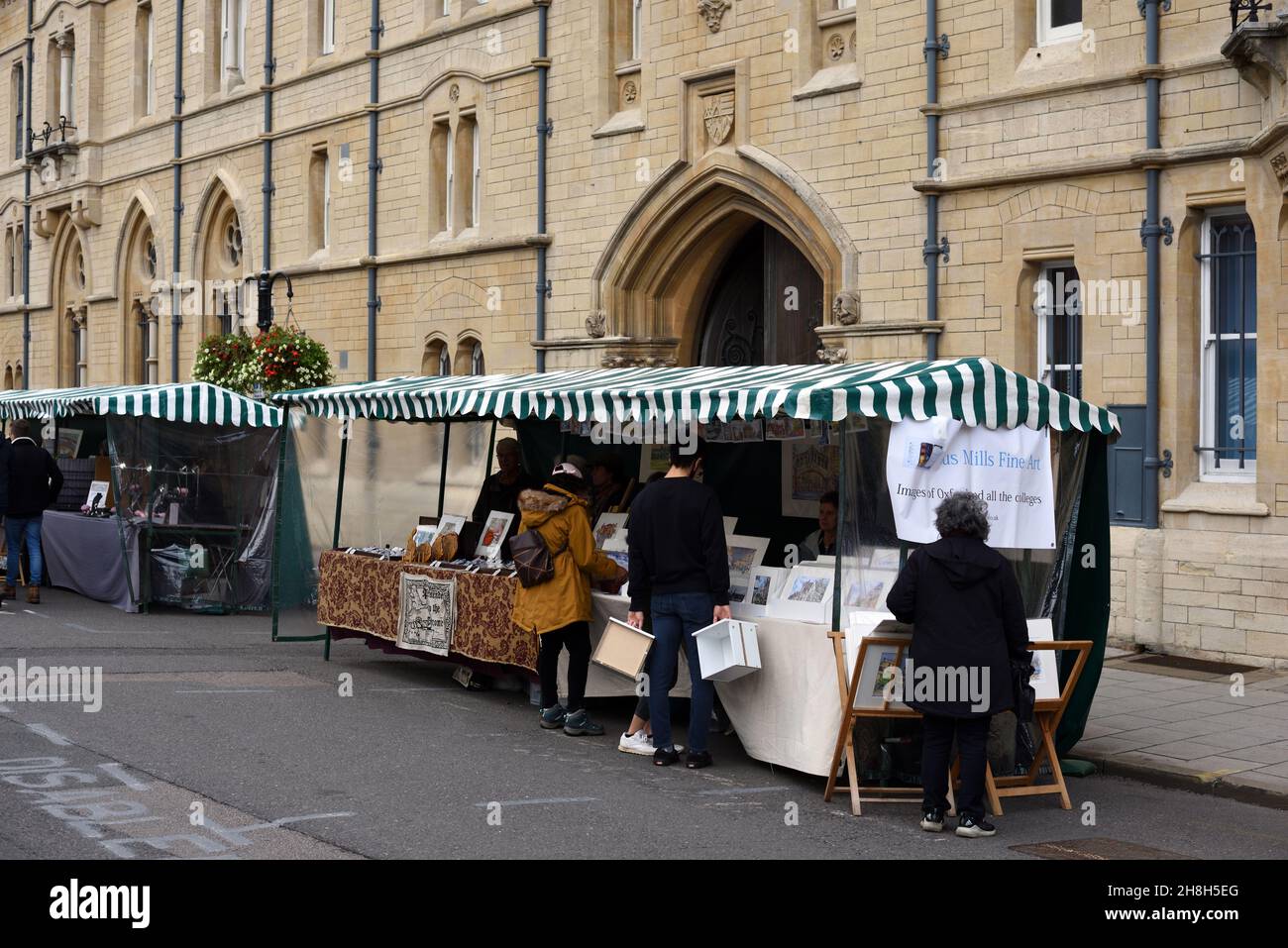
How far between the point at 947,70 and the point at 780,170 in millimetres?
2306

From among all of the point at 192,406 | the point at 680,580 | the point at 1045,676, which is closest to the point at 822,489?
the point at 680,580

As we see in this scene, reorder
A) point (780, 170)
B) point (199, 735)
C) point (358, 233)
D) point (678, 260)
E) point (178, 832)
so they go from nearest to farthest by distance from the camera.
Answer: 1. point (178, 832)
2. point (199, 735)
3. point (780, 170)
4. point (678, 260)
5. point (358, 233)

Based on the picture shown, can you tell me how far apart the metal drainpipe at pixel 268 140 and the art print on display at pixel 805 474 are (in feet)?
56.2

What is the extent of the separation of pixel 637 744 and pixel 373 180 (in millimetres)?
16508

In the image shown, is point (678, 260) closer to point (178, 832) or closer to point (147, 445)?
point (147, 445)

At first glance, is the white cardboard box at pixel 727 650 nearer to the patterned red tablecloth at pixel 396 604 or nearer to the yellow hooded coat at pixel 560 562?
the yellow hooded coat at pixel 560 562

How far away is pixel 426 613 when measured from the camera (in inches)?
479

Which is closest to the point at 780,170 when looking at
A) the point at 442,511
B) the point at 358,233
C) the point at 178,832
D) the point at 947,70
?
the point at 947,70

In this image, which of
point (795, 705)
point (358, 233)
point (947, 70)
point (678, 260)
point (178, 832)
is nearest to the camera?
point (178, 832)

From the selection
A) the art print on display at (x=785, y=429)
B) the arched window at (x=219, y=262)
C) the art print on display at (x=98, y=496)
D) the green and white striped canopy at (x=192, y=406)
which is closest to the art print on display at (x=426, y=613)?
the art print on display at (x=785, y=429)

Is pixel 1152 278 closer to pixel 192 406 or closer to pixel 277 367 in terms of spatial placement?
pixel 192 406

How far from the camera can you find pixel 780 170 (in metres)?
17.6

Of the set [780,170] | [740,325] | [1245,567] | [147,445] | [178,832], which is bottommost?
[178,832]

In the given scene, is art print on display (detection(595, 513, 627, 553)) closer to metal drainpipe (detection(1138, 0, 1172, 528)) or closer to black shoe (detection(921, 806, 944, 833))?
black shoe (detection(921, 806, 944, 833))
